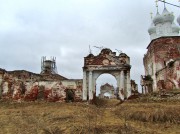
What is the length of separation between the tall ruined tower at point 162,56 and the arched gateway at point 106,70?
8.47 m

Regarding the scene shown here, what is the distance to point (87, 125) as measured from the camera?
51.1 feet

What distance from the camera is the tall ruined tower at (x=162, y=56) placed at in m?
34.6

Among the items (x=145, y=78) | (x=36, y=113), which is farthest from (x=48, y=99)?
(x=145, y=78)

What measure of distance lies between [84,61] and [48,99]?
5.42 metres

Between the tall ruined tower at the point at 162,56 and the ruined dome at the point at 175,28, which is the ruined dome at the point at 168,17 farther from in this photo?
the ruined dome at the point at 175,28

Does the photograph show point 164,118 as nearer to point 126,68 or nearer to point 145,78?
point 126,68

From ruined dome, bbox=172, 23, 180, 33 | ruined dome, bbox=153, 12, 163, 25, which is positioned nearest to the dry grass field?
ruined dome, bbox=153, 12, 163, 25

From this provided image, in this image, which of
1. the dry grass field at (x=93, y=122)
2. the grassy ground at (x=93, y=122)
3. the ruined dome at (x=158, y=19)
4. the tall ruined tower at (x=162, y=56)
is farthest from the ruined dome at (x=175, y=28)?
the grassy ground at (x=93, y=122)

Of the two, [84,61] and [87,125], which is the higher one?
[84,61]

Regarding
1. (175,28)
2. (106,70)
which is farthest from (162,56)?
(106,70)

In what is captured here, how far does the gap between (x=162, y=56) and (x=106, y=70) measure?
1470 centimetres

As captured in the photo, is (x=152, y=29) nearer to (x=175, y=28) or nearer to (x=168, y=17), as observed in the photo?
(x=168, y=17)

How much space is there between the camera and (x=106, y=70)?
27766 millimetres

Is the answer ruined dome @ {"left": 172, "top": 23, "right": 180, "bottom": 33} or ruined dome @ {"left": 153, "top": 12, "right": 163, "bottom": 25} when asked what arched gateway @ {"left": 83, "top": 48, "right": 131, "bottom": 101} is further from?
ruined dome @ {"left": 172, "top": 23, "right": 180, "bottom": 33}
